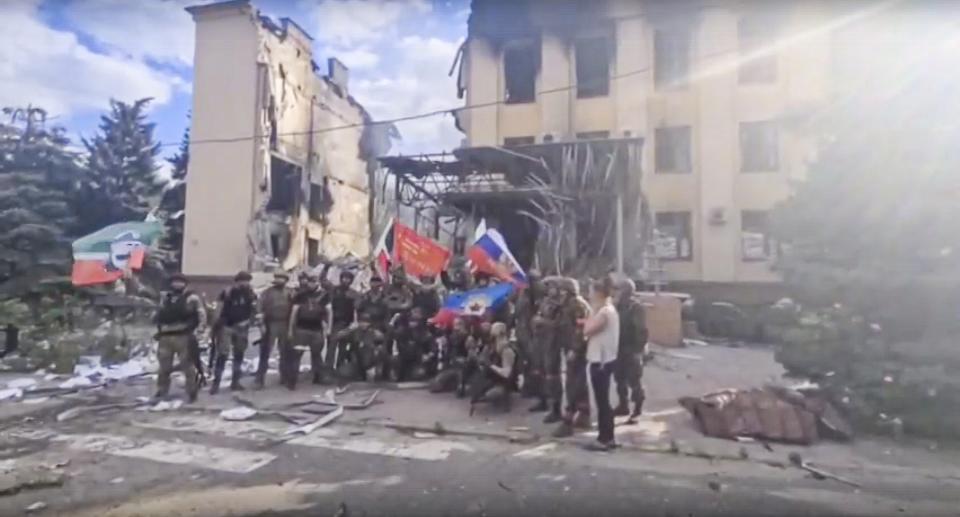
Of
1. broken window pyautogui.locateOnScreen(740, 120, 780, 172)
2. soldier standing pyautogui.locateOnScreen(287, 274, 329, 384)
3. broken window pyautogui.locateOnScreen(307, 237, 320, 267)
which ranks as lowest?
soldier standing pyautogui.locateOnScreen(287, 274, 329, 384)

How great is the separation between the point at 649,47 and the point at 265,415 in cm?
A: 1507

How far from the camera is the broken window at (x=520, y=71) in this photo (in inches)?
766

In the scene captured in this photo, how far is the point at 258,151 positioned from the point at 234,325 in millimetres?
10657

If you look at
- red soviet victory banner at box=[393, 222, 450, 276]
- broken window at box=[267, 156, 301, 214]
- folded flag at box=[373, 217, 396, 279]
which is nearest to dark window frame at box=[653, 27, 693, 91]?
folded flag at box=[373, 217, 396, 279]

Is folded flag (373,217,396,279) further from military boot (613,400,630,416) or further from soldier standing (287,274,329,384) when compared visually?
military boot (613,400,630,416)

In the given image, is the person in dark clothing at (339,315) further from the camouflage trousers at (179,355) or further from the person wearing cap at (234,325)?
the camouflage trousers at (179,355)

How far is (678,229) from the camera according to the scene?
18266 mm

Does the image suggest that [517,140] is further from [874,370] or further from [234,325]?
[874,370]

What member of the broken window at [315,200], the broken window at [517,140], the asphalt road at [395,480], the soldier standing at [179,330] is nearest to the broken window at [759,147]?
the broken window at [517,140]

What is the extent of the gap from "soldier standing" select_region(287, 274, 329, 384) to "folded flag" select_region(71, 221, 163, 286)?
3575 mm

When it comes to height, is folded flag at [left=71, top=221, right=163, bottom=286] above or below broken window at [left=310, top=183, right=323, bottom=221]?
below

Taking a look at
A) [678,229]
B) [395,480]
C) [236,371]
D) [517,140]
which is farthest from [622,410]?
[517,140]

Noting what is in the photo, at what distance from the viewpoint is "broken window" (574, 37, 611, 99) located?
18.9 m

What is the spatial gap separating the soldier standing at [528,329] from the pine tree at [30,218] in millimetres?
10809
